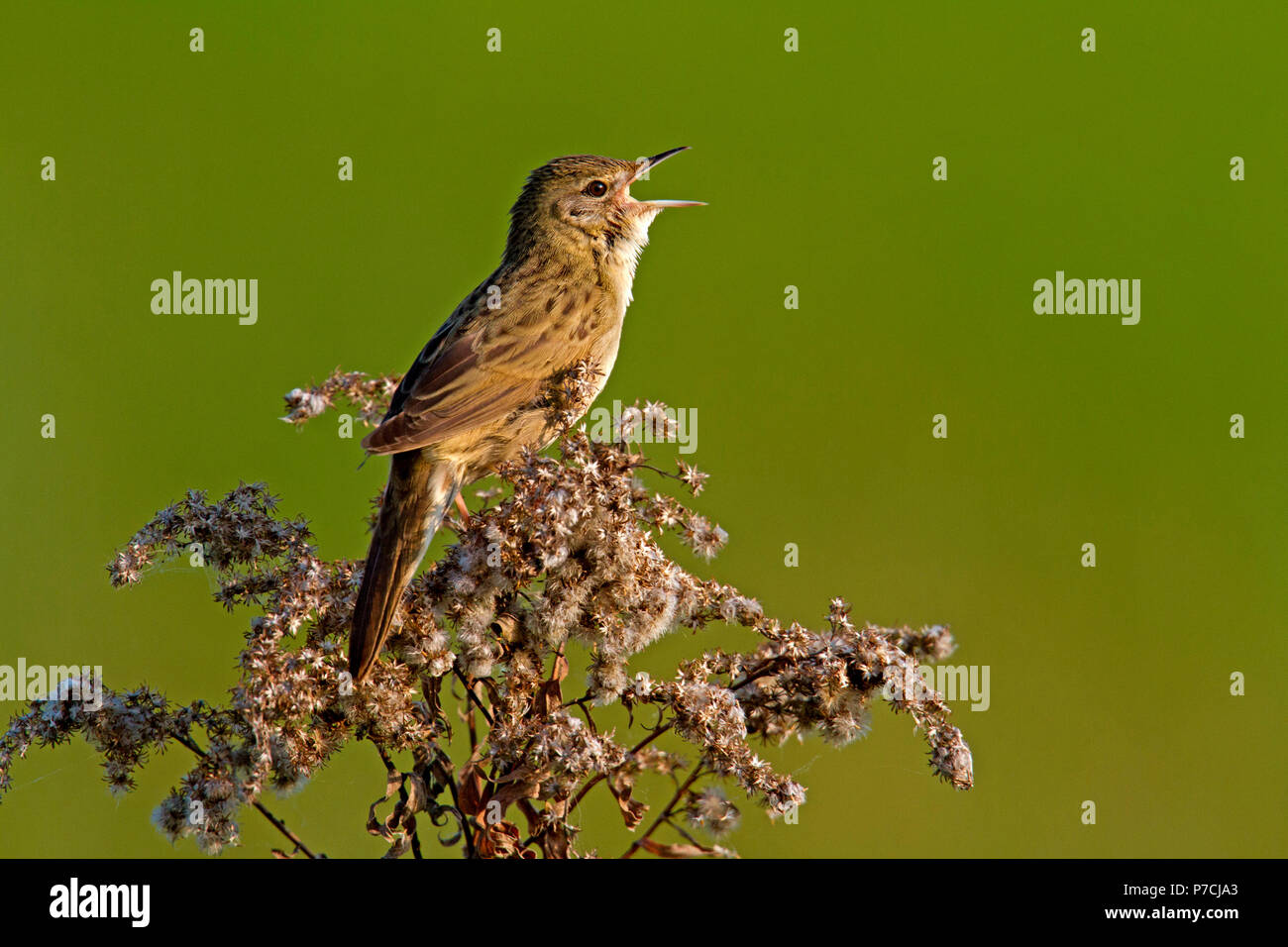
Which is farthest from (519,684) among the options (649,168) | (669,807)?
(649,168)

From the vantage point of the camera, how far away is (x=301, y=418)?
3.17 meters

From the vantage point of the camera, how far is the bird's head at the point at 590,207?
5125mm

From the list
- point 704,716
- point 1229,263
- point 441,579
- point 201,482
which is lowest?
point 704,716

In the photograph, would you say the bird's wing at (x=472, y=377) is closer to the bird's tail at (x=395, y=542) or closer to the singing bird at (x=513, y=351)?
the singing bird at (x=513, y=351)

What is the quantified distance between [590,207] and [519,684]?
10.2 feet

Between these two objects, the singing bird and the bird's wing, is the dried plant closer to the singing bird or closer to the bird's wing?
the singing bird

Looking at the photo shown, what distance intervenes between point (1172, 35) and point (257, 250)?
790 cm

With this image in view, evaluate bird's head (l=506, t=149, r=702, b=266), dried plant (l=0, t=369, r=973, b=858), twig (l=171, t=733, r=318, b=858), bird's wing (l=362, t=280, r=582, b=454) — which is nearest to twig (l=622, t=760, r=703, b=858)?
dried plant (l=0, t=369, r=973, b=858)

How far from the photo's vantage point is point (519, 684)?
251 centimetres

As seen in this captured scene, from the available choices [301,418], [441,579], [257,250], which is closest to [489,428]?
[301,418]

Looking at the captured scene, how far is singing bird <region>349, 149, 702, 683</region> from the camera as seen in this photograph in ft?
11.7

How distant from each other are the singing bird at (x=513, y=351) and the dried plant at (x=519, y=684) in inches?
8.7

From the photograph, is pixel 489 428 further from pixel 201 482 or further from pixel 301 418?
pixel 201 482

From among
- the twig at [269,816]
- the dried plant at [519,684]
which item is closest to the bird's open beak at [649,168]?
the dried plant at [519,684]
